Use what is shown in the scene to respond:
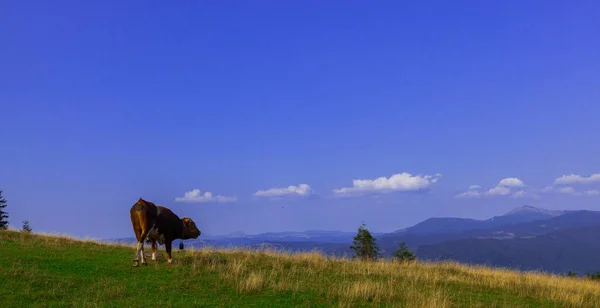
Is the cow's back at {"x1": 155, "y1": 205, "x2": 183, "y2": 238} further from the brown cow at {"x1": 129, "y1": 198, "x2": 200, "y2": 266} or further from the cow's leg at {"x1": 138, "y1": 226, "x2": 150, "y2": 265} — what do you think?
the cow's leg at {"x1": 138, "y1": 226, "x2": 150, "y2": 265}

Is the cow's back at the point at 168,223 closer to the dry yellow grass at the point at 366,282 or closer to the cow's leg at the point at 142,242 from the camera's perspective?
the cow's leg at the point at 142,242

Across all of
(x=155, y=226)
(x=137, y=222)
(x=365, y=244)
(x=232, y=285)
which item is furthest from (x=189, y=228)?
(x=365, y=244)

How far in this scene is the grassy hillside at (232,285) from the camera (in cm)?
1184

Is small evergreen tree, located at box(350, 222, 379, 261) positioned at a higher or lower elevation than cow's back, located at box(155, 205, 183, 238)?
lower

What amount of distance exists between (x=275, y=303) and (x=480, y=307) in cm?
579

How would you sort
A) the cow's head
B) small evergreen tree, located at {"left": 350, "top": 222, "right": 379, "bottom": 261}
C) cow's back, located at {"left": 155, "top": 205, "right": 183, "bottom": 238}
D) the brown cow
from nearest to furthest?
1. the brown cow
2. cow's back, located at {"left": 155, "top": 205, "right": 183, "bottom": 238}
3. the cow's head
4. small evergreen tree, located at {"left": 350, "top": 222, "right": 379, "bottom": 261}

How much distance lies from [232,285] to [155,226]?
16.1 feet

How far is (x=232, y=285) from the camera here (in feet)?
45.1

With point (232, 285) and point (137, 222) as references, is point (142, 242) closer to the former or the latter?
point (137, 222)

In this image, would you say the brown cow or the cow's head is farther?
the cow's head

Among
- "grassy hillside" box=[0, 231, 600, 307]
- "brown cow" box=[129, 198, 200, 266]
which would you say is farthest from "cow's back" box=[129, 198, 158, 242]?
"grassy hillside" box=[0, 231, 600, 307]

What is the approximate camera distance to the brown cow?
16.4m

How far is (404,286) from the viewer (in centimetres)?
1505

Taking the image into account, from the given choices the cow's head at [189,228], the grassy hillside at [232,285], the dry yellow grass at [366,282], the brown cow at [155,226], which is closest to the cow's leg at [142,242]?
the brown cow at [155,226]
